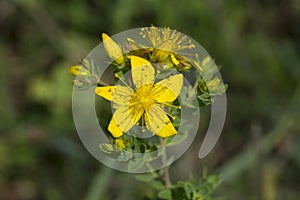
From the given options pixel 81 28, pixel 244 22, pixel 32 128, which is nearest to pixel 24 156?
pixel 32 128

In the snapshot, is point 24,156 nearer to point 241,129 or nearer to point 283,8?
point 241,129

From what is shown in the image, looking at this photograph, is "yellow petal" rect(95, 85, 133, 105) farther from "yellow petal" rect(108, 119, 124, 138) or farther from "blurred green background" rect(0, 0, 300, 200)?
"blurred green background" rect(0, 0, 300, 200)

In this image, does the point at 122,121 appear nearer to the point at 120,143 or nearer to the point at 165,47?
the point at 120,143

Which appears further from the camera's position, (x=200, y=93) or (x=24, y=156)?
(x=24, y=156)

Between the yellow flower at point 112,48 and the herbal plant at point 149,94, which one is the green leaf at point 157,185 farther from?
the yellow flower at point 112,48

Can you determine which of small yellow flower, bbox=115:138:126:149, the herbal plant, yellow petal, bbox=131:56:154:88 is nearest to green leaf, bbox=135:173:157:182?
the herbal plant

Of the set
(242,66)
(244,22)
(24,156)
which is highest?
(244,22)
